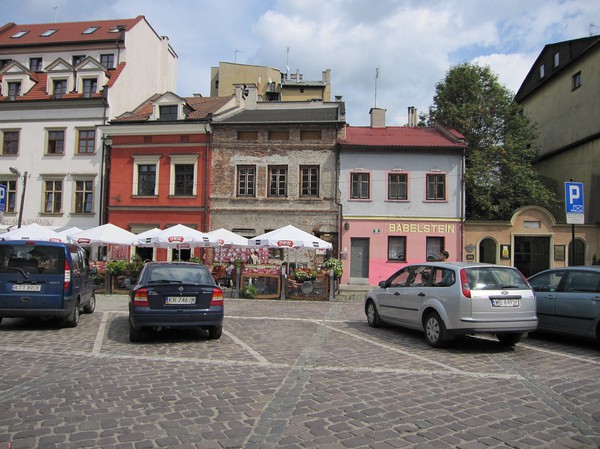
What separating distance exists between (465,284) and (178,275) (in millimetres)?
5413

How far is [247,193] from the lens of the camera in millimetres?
27781

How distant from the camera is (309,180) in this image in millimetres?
27266

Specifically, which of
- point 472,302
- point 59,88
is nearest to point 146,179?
point 59,88

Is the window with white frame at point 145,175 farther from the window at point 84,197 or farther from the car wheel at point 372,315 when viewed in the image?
the car wheel at point 372,315

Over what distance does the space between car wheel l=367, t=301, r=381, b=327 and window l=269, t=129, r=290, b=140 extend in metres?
17.4

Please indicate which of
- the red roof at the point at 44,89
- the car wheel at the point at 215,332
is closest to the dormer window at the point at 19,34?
the red roof at the point at 44,89

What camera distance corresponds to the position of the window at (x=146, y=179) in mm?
28484

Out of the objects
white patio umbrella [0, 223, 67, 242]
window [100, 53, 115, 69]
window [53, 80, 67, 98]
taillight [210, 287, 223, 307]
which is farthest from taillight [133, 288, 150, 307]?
window [100, 53, 115, 69]

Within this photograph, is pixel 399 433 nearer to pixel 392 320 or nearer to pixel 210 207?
pixel 392 320

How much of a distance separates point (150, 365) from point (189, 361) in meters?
0.60

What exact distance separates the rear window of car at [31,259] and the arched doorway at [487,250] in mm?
22254

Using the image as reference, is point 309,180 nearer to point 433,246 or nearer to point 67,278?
point 433,246

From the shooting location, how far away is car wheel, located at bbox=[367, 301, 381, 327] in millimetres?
11281

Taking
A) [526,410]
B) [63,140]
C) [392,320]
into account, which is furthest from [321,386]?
[63,140]
